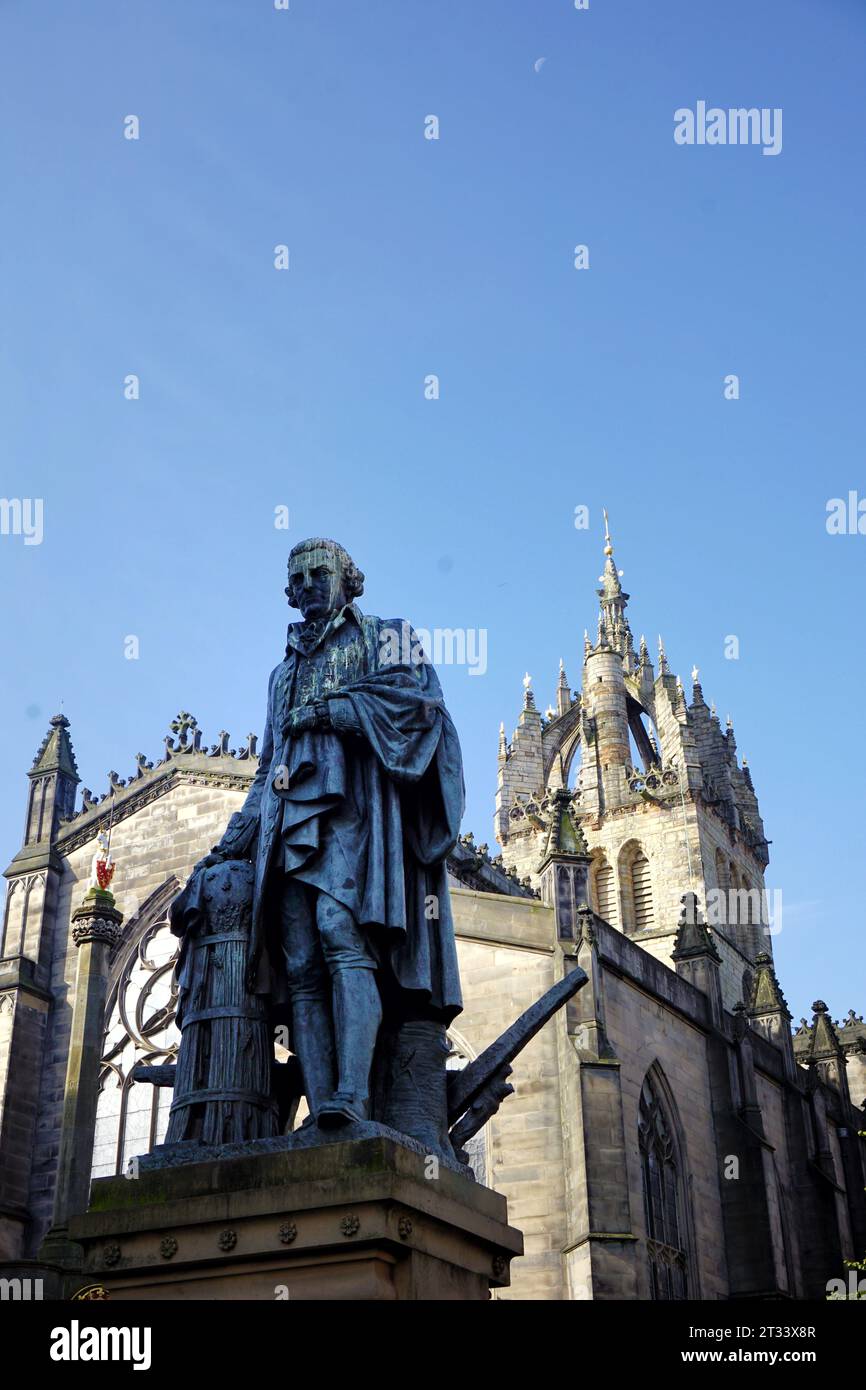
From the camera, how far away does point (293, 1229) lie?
184 inches

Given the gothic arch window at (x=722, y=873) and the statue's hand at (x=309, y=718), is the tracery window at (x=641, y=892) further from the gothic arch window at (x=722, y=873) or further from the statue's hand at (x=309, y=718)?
the statue's hand at (x=309, y=718)

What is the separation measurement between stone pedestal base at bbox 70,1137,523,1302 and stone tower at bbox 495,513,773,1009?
49.8 meters

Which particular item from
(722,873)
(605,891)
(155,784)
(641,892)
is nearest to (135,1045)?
(155,784)

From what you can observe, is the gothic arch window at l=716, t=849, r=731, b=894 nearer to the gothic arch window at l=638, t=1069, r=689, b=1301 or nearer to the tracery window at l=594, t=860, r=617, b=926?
the tracery window at l=594, t=860, r=617, b=926

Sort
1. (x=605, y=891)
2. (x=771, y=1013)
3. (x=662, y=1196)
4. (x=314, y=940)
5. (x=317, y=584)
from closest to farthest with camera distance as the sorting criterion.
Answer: (x=314, y=940)
(x=317, y=584)
(x=662, y=1196)
(x=771, y=1013)
(x=605, y=891)

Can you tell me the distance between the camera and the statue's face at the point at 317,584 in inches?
248

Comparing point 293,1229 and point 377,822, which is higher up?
point 377,822

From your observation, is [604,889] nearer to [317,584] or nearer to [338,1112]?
[317,584]

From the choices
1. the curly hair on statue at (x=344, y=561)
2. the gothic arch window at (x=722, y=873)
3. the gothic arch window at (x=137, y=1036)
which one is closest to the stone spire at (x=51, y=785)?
the gothic arch window at (x=137, y=1036)

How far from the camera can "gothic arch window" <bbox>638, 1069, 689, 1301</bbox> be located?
24.6 m

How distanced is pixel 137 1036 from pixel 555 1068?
925 centimetres

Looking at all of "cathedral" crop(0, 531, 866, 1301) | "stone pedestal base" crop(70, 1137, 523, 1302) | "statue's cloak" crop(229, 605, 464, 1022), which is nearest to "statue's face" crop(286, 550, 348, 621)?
"statue's cloak" crop(229, 605, 464, 1022)

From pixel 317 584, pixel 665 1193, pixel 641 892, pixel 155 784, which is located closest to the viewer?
pixel 317 584

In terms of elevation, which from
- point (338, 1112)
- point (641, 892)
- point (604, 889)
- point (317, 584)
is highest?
point (604, 889)
